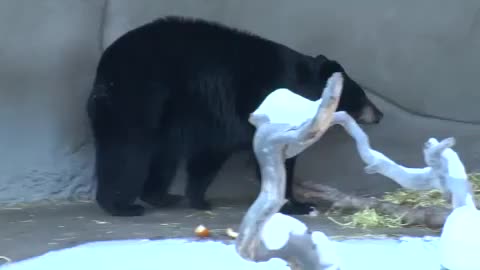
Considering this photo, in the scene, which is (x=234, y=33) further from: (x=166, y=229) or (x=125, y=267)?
(x=125, y=267)

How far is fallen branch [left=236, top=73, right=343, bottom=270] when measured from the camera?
176cm

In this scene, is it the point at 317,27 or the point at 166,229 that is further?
the point at 317,27

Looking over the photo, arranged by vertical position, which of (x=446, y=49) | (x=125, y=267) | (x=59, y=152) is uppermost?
(x=446, y=49)

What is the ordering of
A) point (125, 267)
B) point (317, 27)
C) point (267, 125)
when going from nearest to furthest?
point (267, 125) → point (125, 267) → point (317, 27)

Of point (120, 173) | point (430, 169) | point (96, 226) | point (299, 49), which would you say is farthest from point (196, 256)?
point (430, 169)

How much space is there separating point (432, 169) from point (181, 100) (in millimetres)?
3371

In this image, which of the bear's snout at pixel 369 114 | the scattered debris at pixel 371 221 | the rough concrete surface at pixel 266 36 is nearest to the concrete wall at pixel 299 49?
the rough concrete surface at pixel 266 36

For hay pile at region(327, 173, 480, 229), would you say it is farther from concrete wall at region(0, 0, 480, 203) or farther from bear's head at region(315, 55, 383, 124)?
bear's head at region(315, 55, 383, 124)

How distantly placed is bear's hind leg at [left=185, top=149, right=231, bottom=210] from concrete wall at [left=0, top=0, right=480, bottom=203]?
15.3 inches

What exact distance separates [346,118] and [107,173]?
3.33 meters

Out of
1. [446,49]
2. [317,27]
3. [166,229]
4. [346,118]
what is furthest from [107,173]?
[346,118]

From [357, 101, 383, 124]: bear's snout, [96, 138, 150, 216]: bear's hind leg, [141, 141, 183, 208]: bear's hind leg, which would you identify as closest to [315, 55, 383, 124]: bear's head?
[357, 101, 383, 124]: bear's snout

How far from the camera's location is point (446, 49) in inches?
237

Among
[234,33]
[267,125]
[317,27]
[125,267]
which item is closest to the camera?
[267,125]
